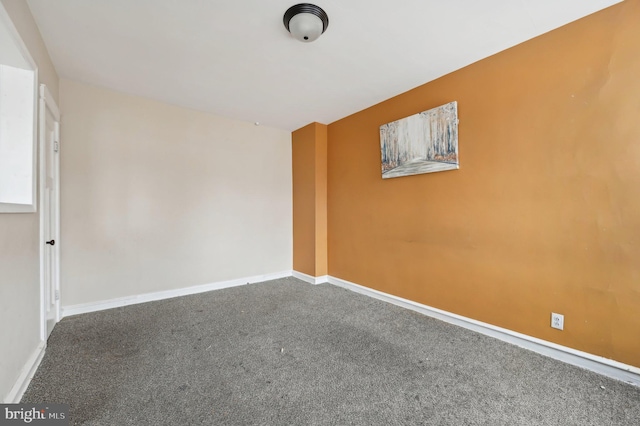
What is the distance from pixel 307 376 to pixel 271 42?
262 centimetres

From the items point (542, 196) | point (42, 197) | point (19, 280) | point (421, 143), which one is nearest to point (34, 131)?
point (42, 197)

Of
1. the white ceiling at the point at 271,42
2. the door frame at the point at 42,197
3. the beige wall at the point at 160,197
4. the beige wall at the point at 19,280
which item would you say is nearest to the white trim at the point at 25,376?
the beige wall at the point at 19,280

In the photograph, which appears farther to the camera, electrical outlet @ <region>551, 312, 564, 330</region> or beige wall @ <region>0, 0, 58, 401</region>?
electrical outlet @ <region>551, 312, 564, 330</region>

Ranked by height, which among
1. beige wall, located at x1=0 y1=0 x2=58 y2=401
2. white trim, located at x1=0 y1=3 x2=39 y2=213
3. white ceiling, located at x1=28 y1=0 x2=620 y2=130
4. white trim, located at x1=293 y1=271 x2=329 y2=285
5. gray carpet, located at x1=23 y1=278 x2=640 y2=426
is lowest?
gray carpet, located at x1=23 y1=278 x2=640 y2=426

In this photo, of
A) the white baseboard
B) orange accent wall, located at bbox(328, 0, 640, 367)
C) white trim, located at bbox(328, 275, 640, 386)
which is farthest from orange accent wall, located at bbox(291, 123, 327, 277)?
white trim, located at bbox(328, 275, 640, 386)

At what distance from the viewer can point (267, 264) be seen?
14.1ft

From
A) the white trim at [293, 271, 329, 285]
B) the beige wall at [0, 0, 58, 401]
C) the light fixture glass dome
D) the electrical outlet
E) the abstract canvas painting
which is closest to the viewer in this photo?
the beige wall at [0, 0, 58, 401]

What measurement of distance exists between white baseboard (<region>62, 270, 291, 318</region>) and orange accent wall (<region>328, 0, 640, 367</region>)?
225cm

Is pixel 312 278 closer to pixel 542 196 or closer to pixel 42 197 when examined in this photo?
pixel 542 196

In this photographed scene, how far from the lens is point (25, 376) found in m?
1.67

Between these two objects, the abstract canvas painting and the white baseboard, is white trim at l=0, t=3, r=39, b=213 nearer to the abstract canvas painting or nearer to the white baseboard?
the white baseboard

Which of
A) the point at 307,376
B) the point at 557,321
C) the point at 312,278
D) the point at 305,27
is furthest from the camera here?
the point at 312,278

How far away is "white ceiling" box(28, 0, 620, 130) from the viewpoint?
1.85 meters

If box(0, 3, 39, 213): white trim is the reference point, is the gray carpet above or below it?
below
